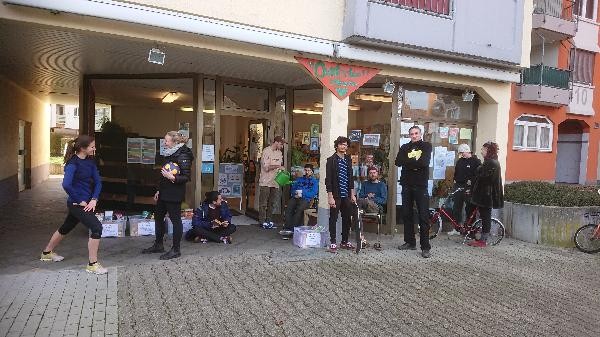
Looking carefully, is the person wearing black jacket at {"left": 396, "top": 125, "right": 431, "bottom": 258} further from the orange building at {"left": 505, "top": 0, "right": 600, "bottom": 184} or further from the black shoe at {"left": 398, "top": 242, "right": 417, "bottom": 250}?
the orange building at {"left": 505, "top": 0, "right": 600, "bottom": 184}

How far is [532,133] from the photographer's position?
17.2 meters

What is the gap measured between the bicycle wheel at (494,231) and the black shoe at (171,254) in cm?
535

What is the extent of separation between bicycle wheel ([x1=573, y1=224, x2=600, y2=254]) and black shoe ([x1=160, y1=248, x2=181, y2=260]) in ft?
23.3

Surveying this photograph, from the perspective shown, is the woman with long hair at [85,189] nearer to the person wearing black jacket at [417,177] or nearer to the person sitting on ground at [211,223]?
the person sitting on ground at [211,223]

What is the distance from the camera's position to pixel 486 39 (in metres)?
8.42

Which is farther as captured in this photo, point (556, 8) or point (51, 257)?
point (556, 8)

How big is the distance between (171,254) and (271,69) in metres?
3.77

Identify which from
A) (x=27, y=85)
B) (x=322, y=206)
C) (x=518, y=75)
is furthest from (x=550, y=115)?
(x=27, y=85)

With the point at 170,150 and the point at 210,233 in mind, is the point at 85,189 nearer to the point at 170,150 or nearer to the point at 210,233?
the point at 170,150

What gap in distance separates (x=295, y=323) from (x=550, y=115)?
54.3ft

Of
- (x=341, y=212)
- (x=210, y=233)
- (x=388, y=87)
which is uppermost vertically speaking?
(x=388, y=87)

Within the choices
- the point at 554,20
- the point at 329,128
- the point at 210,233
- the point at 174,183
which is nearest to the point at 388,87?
the point at 329,128

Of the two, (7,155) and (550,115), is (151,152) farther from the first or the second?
(550,115)

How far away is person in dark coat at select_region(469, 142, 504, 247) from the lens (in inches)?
315
